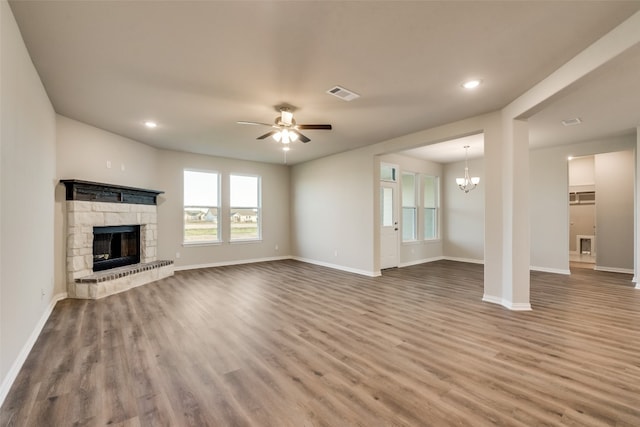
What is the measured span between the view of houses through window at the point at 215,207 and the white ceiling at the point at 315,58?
2.55m

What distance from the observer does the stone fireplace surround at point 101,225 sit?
14.4 feet

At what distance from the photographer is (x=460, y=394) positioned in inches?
79.2

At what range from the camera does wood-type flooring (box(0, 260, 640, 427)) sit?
1826 millimetres

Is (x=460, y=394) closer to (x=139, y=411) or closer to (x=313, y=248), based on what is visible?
(x=139, y=411)

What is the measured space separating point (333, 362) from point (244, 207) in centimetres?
585

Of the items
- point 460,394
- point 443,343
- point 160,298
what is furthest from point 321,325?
point 160,298

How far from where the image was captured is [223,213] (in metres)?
7.26

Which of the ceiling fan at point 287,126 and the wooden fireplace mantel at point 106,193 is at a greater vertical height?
the ceiling fan at point 287,126

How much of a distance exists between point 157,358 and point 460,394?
8.30ft

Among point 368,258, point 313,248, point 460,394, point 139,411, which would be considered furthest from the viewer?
point 313,248

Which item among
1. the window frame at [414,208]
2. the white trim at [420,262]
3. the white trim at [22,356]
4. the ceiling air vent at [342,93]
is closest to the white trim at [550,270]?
the white trim at [420,262]

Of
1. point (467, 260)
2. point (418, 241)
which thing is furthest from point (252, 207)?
point (467, 260)

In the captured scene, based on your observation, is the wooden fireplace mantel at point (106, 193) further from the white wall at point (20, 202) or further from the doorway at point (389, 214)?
the doorway at point (389, 214)

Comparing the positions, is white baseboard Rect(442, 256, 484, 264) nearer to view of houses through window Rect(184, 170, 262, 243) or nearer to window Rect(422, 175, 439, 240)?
window Rect(422, 175, 439, 240)
